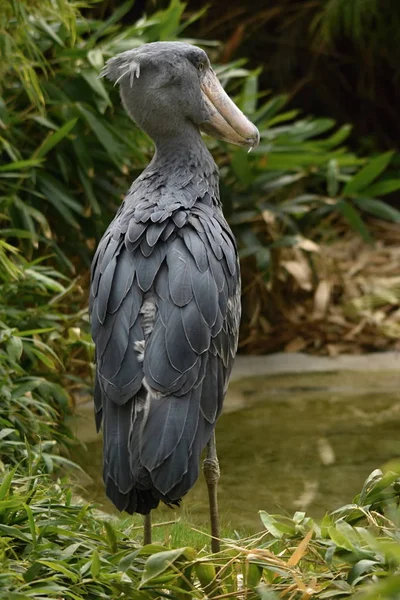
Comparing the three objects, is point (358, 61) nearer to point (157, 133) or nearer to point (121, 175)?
point (121, 175)

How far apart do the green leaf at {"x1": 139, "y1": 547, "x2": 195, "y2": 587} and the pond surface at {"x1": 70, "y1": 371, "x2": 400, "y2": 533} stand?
113cm

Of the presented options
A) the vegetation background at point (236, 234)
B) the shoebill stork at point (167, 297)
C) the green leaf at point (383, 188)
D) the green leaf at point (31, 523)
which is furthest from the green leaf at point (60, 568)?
the green leaf at point (383, 188)

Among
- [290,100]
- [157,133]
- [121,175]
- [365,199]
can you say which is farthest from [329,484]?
[290,100]

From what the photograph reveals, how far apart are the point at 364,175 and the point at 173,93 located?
3.02 metres

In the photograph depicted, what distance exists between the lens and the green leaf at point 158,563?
2.48 m

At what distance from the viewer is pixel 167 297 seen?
2871 mm

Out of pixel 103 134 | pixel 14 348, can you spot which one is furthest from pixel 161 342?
pixel 103 134

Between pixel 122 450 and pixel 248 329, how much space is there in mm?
3471

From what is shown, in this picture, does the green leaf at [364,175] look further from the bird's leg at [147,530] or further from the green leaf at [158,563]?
the green leaf at [158,563]

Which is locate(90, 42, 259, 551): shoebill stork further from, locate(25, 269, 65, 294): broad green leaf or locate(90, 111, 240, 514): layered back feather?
locate(25, 269, 65, 294): broad green leaf

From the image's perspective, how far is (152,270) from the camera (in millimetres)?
2932

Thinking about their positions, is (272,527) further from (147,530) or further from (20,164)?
(20,164)

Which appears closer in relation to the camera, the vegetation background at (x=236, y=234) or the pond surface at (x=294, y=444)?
the vegetation background at (x=236, y=234)

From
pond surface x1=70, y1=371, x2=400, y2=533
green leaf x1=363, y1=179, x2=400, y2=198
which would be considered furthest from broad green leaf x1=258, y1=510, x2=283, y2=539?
green leaf x1=363, y1=179, x2=400, y2=198
